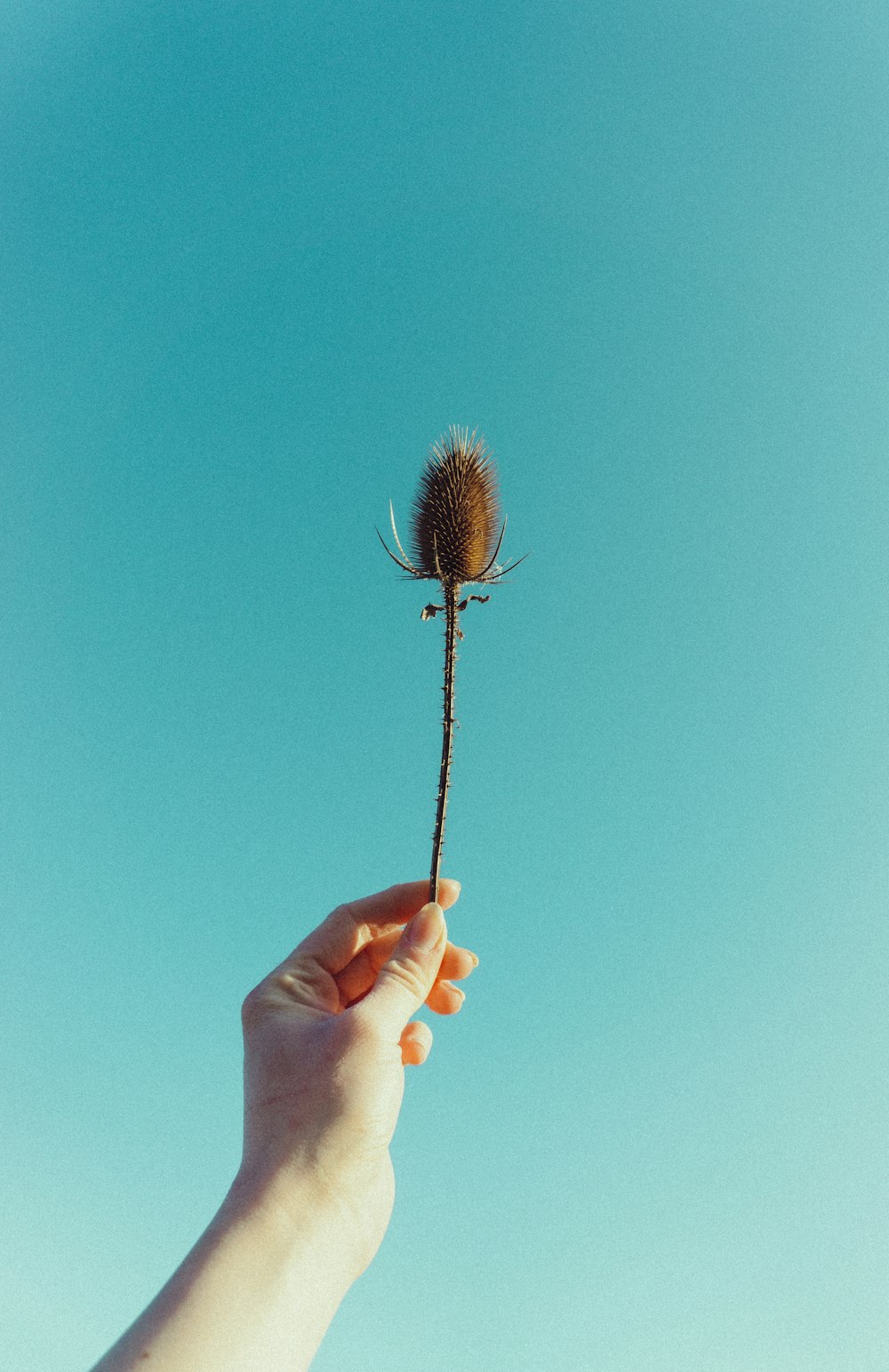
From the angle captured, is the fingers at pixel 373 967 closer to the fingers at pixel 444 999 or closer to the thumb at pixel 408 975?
the fingers at pixel 444 999

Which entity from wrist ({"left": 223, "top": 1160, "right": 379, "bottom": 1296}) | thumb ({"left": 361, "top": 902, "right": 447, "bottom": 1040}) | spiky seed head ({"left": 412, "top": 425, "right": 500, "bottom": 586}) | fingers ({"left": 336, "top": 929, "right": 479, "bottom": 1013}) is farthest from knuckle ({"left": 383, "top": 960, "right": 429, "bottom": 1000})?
spiky seed head ({"left": 412, "top": 425, "right": 500, "bottom": 586})

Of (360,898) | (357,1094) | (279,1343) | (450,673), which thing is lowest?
(279,1343)

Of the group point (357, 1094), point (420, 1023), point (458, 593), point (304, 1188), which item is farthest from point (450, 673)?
point (304, 1188)

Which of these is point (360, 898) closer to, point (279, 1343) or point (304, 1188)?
point (304, 1188)

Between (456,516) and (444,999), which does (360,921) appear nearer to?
(444,999)

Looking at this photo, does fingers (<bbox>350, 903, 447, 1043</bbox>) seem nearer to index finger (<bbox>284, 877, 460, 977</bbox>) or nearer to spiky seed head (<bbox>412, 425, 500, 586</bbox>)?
index finger (<bbox>284, 877, 460, 977</bbox>)

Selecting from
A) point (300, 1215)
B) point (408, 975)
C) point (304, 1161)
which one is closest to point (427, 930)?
point (408, 975)
